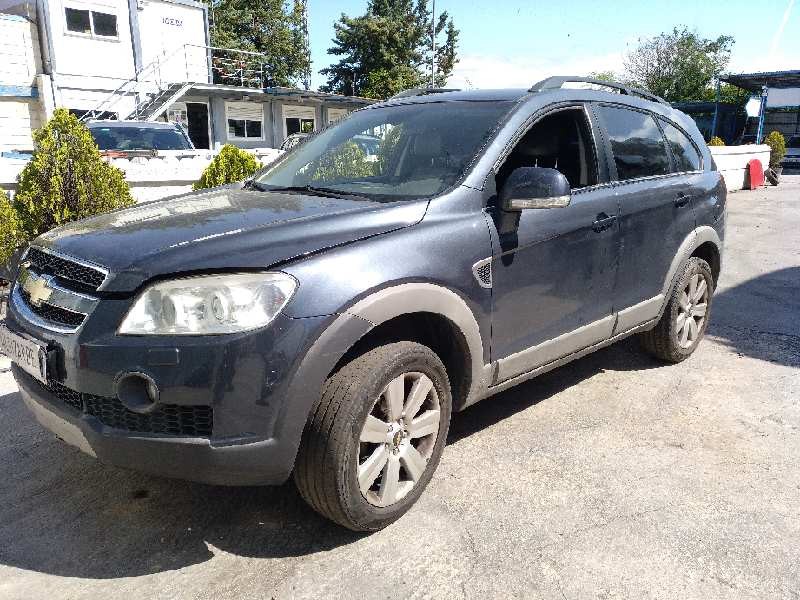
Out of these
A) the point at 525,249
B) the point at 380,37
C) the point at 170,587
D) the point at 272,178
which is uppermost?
the point at 380,37

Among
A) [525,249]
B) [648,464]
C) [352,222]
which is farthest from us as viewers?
[648,464]

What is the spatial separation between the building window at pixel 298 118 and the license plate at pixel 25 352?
2596 cm

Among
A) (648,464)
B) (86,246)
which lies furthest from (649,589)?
(86,246)

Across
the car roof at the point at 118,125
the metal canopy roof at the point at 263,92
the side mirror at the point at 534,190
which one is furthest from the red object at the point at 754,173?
the side mirror at the point at 534,190

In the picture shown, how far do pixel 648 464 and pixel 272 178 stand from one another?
246cm

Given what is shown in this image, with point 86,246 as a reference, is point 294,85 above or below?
above

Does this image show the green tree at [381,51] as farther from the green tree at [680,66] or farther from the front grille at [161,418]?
the front grille at [161,418]

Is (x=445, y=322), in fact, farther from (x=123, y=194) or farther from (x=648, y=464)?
(x=123, y=194)

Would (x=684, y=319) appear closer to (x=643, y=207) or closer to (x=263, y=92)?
(x=643, y=207)

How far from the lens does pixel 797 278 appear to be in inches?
295

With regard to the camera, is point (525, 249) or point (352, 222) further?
point (525, 249)

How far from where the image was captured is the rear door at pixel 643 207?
3707 mm

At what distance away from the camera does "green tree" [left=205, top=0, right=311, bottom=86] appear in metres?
41.1

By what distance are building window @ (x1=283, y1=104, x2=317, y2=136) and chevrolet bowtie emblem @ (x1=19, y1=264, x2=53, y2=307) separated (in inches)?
1016
